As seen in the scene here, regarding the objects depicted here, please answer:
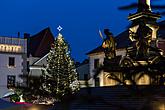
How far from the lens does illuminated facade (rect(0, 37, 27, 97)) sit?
4294 centimetres

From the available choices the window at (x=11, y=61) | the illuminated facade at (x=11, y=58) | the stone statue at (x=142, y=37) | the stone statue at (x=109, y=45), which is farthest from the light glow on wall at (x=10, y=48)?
the stone statue at (x=142, y=37)

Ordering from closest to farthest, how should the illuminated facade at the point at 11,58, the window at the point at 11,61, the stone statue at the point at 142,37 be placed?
the stone statue at the point at 142,37 < the illuminated facade at the point at 11,58 < the window at the point at 11,61

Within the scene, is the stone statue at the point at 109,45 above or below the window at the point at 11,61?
below

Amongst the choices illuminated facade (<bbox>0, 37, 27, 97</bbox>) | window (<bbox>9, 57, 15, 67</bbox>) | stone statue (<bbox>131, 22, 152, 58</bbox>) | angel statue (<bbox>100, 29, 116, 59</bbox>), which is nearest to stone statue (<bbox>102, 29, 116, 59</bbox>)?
angel statue (<bbox>100, 29, 116, 59</bbox>)

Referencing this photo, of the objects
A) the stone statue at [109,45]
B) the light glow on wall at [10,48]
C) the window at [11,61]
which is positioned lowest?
the stone statue at [109,45]

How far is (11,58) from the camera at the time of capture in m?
43.7

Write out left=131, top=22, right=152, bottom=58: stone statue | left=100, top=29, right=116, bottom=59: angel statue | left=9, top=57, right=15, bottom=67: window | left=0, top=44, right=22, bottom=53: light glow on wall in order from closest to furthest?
left=131, top=22, right=152, bottom=58: stone statue, left=100, top=29, right=116, bottom=59: angel statue, left=0, top=44, right=22, bottom=53: light glow on wall, left=9, top=57, right=15, bottom=67: window

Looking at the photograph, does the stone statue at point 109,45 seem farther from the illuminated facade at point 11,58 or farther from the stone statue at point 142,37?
the illuminated facade at point 11,58

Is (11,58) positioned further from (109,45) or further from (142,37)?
(142,37)

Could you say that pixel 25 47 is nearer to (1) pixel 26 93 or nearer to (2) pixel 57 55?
(2) pixel 57 55

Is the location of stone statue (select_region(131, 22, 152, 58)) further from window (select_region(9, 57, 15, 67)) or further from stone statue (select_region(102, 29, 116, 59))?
window (select_region(9, 57, 15, 67))

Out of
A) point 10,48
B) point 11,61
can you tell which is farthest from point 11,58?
point 10,48

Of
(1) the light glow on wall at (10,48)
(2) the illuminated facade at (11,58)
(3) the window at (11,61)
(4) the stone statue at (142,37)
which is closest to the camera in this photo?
(4) the stone statue at (142,37)

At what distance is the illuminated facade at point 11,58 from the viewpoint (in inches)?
1690
